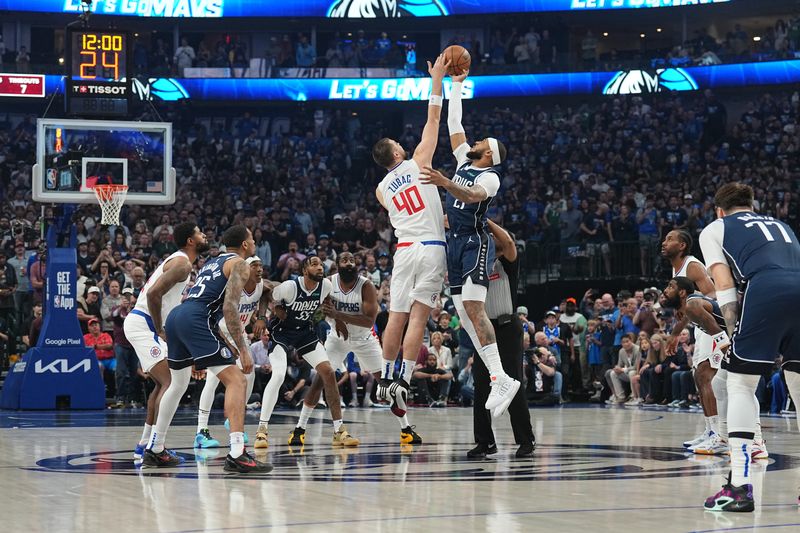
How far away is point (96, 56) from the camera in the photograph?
18.1 meters

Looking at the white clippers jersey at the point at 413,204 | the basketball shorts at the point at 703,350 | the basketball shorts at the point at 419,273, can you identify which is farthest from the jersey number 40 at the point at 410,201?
the basketball shorts at the point at 703,350

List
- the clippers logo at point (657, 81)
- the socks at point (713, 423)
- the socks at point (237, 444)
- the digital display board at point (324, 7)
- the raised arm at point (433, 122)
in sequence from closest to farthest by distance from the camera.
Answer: the socks at point (237, 444), the raised arm at point (433, 122), the socks at point (713, 423), the clippers logo at point (657, 81), the digital display board at point (324, 7)

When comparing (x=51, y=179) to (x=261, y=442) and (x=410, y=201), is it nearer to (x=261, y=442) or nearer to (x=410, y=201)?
(x=261, y=442)

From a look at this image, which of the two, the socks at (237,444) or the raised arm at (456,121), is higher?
the raised arm at (456,121)

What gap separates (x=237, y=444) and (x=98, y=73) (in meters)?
10.9

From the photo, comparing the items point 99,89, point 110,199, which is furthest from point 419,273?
point 99,89

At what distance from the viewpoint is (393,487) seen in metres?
7.95

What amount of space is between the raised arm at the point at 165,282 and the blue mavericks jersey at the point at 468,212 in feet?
8.10

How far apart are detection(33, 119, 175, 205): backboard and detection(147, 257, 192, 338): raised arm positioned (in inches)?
333

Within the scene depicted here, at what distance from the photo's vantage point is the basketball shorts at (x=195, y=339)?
9250 millimetres

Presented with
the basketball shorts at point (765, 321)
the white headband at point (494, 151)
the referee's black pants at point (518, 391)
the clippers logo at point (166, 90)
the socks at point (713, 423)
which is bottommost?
the socks at point (713, 423)

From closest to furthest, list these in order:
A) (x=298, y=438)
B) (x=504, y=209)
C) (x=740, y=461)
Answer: (x=740, y=461), (x=298, y=438), (x=504, y=209)

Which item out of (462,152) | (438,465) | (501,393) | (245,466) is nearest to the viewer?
(245,466)

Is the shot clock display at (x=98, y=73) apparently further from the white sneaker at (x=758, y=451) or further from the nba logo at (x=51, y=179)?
the white sneaker at (x=758, y=451)
